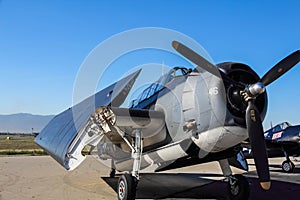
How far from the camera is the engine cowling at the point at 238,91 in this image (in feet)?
18.7

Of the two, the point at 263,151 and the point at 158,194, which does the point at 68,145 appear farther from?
the point at 263,151

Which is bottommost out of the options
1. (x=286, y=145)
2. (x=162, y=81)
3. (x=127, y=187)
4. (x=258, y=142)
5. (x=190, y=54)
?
(x=286, y=145)

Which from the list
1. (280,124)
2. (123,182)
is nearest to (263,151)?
(123,182)

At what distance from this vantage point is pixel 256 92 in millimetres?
5375

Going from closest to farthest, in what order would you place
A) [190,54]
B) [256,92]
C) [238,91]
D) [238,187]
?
[256,92] < [238,91] < [190,54] < [238,187]

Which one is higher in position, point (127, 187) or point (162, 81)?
point (162, 81)

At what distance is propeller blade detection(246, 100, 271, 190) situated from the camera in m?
5.56

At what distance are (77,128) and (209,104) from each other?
364 cm

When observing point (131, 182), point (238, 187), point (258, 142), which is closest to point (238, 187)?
point (238, 187)

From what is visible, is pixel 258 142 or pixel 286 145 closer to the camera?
pixel 258 142

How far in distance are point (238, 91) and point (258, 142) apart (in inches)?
42.4

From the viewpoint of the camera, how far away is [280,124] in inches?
760

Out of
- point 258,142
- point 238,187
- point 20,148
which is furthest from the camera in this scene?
point 20,148

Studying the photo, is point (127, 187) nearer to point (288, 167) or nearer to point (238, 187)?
point (238, 187)
